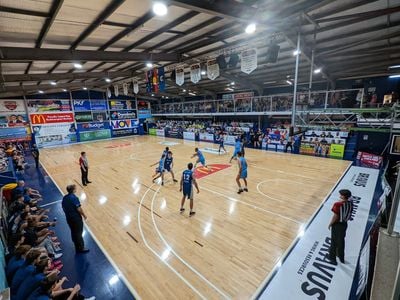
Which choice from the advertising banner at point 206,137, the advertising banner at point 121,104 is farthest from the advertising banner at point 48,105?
the advertising banner at point 206,137

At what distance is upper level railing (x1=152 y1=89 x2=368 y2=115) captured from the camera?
15.8 metres

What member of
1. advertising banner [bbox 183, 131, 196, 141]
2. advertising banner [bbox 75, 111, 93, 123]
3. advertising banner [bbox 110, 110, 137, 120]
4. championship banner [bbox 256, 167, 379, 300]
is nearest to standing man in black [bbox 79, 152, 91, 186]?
championship banner [bbox 256, 167, 379, 300]

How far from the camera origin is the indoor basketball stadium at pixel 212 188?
388cm

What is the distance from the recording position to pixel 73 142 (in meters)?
24.7

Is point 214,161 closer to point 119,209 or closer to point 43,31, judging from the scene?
point 119,209

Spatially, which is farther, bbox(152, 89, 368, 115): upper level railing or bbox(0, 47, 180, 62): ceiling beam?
bbox(152, 89, 368, 115): upper level railing

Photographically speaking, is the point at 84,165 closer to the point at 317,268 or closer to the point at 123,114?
the point at 317,268

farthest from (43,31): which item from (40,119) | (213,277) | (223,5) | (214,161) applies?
(40,119)

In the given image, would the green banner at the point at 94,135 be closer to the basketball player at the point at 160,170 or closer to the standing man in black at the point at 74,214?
the basketball player at the point at 160,170

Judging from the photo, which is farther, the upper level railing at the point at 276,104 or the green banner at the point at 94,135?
the green banner at the point at 94,135

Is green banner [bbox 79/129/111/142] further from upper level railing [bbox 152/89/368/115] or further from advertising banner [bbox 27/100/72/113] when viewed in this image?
upper level railing [bbox 152/89/368/115]

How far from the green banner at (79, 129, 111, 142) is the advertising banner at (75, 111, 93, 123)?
5.19ft

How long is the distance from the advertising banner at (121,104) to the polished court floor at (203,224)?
18415 millimetres

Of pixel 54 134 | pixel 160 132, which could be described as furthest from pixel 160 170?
pixel 54 134
